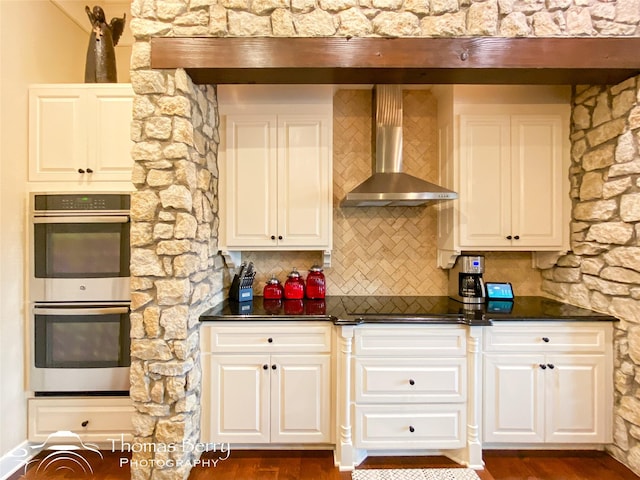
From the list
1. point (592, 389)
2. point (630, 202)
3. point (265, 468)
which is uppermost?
point (630, 202)

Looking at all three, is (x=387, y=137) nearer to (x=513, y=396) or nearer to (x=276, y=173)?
(x=276, y=173)

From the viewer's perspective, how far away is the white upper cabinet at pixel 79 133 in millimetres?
2203

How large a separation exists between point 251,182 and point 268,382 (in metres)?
1.47

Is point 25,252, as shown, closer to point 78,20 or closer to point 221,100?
point 221,100

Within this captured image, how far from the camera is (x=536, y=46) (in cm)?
192

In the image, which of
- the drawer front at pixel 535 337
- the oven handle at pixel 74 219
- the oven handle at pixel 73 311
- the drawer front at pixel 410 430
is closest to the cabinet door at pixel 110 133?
the oven handle at pixel 74 219

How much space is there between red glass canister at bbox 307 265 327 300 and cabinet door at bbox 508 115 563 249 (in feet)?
5.11

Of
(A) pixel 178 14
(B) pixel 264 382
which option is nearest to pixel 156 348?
(B) pixel 264 382

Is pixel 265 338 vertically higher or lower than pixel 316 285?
lower

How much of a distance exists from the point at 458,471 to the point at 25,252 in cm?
318
